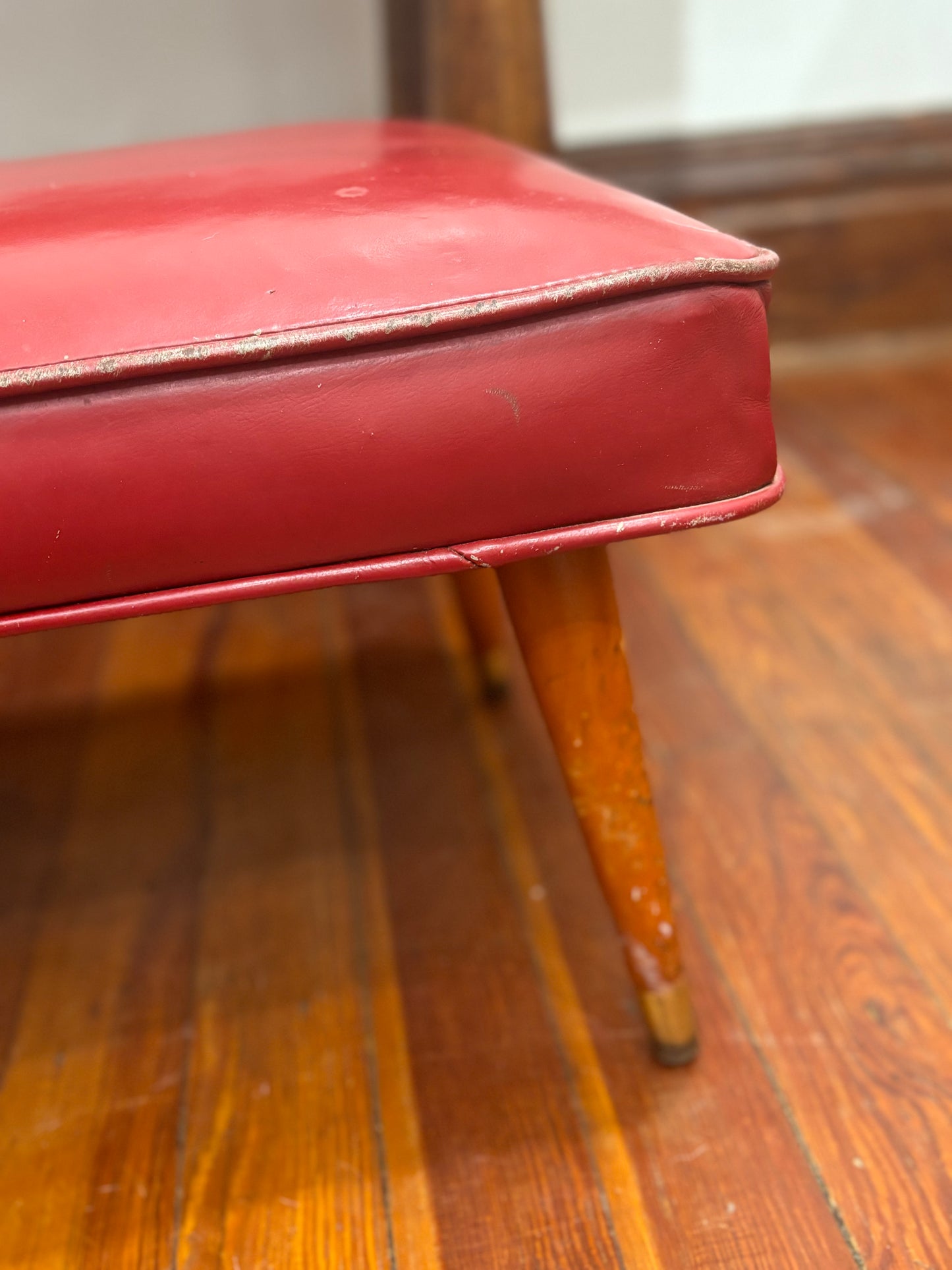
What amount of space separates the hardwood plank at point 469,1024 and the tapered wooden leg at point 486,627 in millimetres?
41

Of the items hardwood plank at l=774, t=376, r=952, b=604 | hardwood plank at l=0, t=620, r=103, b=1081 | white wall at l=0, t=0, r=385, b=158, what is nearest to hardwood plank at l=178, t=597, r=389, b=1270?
hardwood plank at l=0, t=620, r=103, b=1081

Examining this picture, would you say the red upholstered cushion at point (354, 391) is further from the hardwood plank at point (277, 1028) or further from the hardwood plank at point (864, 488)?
the hardwood plank at point (864, 488)

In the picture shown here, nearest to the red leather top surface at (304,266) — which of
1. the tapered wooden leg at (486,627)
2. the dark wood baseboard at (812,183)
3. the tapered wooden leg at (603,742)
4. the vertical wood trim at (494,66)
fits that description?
the tapered wooden leg at (603,742)

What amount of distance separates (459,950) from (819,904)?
0.22 m

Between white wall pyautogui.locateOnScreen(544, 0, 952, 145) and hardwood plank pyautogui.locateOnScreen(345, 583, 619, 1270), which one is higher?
white wall pyautogui.locateOnScreen(544, 0, 952, 145)

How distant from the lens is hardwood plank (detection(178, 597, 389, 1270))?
552mm

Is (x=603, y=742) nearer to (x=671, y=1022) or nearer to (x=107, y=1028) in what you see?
(x=671, y=1022)

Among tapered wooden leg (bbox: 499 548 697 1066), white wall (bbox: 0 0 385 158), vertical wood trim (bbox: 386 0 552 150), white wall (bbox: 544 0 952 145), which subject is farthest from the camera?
white wall (bbox: 544 0 952 145)

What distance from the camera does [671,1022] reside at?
608 millimetres

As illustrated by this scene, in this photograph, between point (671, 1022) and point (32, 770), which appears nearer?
point (671, 1022)

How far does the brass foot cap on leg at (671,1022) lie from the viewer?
60 cm

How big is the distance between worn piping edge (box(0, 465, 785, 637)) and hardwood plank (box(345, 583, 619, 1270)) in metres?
0.29

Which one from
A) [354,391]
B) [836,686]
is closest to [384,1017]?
[354,391]

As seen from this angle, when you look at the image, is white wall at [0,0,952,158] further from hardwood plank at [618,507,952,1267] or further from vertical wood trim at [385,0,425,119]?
hardwood plank at [618,507,952,1267]
